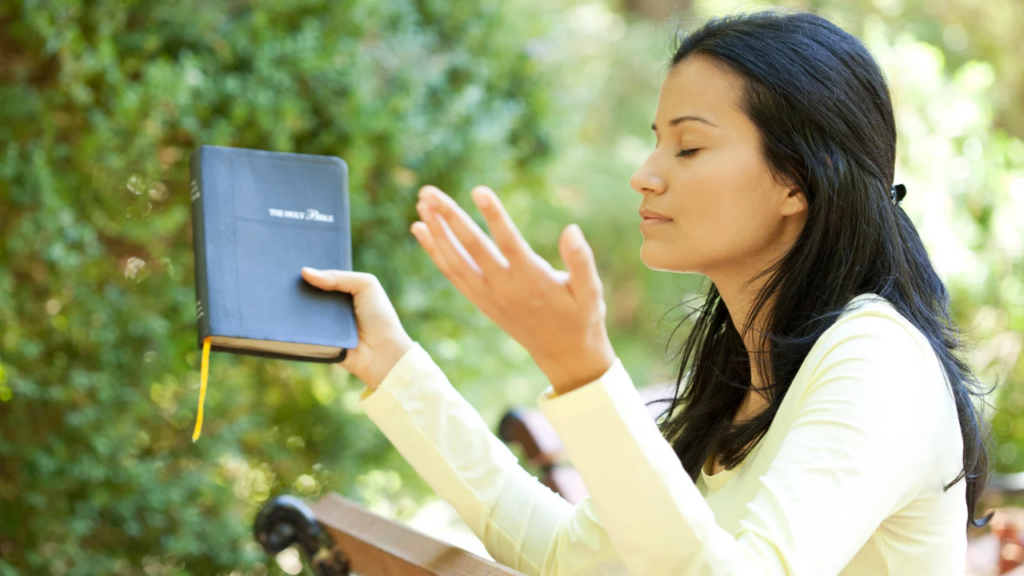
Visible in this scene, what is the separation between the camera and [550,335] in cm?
89

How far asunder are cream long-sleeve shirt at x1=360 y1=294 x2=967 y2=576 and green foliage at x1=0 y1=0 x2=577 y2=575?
1.33 metres

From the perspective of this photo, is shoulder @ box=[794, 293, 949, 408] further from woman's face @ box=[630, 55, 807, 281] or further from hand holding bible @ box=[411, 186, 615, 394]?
hand holding bible @ box=[411, 186, 615, 394]

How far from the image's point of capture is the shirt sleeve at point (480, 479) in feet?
4.87

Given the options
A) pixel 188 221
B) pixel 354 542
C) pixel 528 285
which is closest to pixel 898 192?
pixel 528 285

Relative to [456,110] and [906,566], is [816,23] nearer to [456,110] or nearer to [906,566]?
[906,566]

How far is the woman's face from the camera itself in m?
1.35

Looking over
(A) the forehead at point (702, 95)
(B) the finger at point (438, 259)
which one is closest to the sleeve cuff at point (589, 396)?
(B) the finger at point (438, 259)

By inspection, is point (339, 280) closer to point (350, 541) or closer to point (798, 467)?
point (350, 541)

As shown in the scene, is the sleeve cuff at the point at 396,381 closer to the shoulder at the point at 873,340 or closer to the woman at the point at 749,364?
the woman at the point at 749,364

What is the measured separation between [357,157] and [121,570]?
1362 mm

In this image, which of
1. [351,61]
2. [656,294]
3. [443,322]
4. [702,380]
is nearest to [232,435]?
[443,322]

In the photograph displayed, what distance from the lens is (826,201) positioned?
1.40 m

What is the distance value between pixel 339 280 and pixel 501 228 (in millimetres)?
690

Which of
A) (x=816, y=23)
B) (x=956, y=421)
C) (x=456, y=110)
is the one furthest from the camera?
(x=456, y=110)
